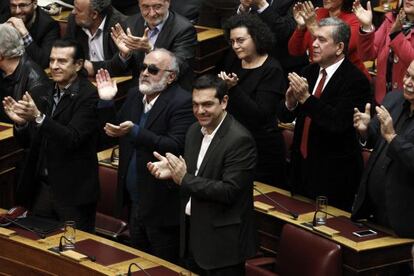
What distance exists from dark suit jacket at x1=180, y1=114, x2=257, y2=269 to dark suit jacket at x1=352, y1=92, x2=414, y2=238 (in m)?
0.60

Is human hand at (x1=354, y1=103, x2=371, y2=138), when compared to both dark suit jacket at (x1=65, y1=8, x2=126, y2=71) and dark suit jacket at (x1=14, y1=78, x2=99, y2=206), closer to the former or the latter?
dark suit jacket at (x1=14, y1=78, x2=99, y2=206)

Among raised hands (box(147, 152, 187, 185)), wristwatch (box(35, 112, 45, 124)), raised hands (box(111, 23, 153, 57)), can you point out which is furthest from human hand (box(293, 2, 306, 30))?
wristwatch (box(35, 112, 45, 124))

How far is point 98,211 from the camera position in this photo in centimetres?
606

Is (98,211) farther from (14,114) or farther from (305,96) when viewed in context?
(305,96)

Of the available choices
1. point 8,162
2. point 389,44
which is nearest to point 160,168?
point 389,44

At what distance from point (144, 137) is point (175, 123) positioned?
8.2 inches

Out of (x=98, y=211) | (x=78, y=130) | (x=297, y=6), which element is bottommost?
(x=98, y=211)

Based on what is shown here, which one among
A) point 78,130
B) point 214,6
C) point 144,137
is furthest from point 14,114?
point 214,6

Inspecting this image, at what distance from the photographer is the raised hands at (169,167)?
4734 mm

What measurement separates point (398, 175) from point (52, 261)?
1.59 meters

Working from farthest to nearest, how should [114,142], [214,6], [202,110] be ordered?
[214,6] < [114,142] < [202,110]

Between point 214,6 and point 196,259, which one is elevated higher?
point 214,6

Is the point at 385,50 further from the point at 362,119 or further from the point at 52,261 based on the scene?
the point at 52,261

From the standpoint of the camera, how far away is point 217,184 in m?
4.66
